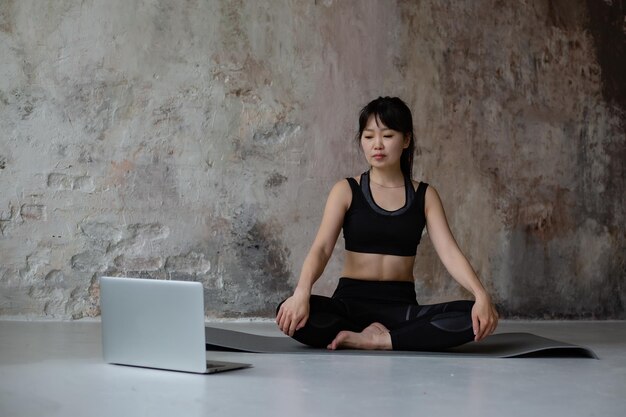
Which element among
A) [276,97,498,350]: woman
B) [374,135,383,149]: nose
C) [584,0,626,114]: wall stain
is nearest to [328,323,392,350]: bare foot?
[276,97,498,350]: woman

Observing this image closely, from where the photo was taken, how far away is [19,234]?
4926mm

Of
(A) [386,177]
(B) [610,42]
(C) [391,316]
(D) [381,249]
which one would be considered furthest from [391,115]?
(B) [610,42]

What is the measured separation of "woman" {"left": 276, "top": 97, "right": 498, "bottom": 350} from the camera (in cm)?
367

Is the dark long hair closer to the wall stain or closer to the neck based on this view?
the neck

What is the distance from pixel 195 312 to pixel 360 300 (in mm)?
1177

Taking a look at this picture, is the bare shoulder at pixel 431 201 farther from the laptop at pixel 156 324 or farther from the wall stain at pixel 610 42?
the wall stain at pixel 610 42

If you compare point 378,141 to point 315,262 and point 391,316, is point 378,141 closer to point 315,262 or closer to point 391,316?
point 315,262

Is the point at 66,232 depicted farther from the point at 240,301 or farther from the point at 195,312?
the point at 195,312

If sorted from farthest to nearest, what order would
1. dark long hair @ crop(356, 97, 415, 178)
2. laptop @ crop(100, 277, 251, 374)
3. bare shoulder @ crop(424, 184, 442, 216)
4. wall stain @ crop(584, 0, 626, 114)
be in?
wall stain @ crop(584, 0, 626, 114)
bare shoulder @ crop(424, 184, 442, 216)
dark long hair @ crop(356, 97, 415, 178)
laptop @ crop(100, 277, 251, 374)

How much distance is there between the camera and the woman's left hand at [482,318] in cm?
A: 345

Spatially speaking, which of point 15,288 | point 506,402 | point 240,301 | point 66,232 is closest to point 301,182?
point 240,301

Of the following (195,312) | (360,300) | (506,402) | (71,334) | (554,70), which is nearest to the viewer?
(506,402)

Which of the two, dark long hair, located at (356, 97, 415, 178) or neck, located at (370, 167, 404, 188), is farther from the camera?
neck, located at (370, 167, 404, 188)

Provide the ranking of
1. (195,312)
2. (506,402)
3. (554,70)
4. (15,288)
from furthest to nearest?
(554,70)
(15,288)
(195,312)
(506,402)
